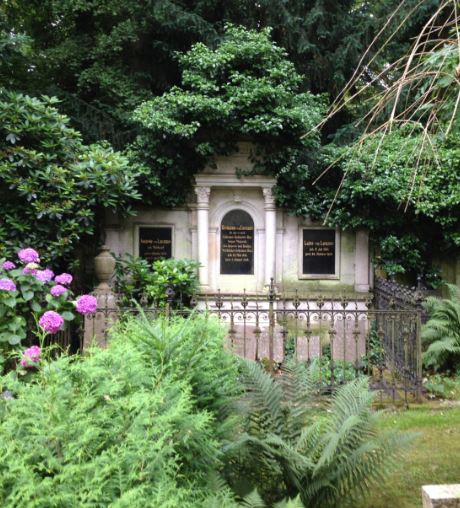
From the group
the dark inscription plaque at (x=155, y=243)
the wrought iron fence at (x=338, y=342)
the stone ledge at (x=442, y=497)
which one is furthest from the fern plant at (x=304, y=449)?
the dark inscription plaque at (x=155, y=243)

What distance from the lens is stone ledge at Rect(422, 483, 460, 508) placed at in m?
2.32

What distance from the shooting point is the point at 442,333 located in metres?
7.57

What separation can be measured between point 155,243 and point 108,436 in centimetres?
865

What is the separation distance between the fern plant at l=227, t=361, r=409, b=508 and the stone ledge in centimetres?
54

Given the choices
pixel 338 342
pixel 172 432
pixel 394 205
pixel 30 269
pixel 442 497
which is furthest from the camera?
pixel 394 205

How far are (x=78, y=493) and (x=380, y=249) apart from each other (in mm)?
9151

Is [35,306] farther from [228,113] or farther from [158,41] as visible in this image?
[158,41]

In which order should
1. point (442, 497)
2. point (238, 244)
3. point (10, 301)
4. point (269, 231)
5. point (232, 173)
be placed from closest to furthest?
point (442, 497), point (10, 301), point (232, 173), point (269, 231), point (238, 244)

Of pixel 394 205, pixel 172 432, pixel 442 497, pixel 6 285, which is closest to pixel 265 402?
pixel 442 497

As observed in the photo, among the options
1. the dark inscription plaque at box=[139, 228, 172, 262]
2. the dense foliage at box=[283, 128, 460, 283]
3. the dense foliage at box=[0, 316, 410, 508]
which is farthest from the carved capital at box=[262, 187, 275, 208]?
the dense foliage at box=[0, 316, 410, 508]

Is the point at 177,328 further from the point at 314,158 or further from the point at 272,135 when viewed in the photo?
the point at 314,158

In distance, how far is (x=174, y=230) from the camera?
33.8 ft

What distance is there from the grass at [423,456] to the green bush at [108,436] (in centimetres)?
175

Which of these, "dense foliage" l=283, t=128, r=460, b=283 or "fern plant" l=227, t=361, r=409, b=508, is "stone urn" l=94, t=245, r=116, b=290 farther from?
"fern plant" l=227, t=361, r=409, b=508
